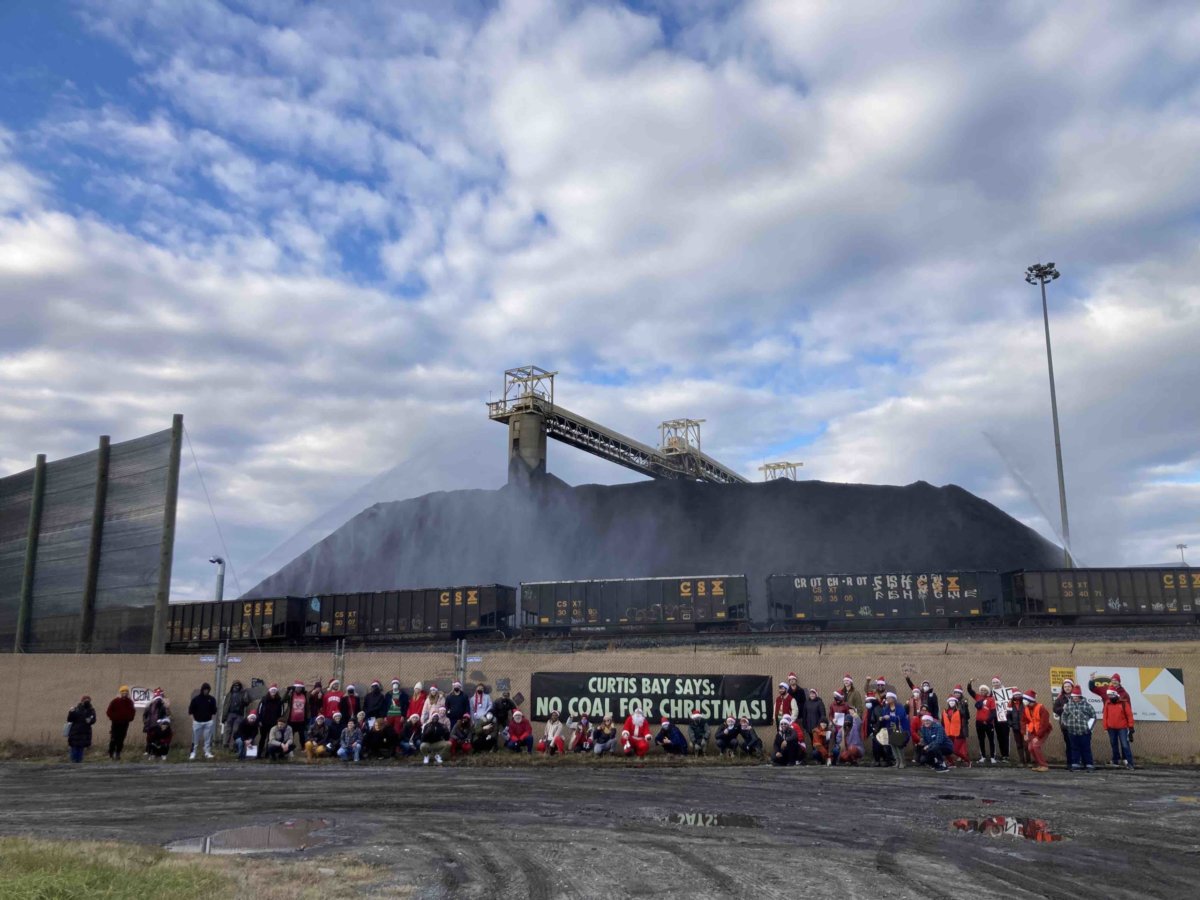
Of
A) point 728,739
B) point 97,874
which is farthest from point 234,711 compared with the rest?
point 97,874

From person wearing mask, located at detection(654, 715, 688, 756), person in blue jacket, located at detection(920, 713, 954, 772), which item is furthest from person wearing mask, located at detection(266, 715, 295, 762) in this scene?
person in blue jacket, located at detection(920, 713, 954, 772)

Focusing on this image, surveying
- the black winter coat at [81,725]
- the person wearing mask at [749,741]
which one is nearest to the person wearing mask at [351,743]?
the black winter coat at [81,725]

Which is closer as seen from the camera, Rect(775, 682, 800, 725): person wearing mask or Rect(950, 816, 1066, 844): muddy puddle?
Rect(950, 816, 1066, 844): muddy puddle

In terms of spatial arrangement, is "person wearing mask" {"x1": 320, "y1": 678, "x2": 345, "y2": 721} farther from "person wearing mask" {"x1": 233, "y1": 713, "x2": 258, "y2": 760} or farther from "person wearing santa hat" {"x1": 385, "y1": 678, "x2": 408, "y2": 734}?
"person wearing mask" {"x1": 233, "y1": 713, "x2": 258, "y2": 760}

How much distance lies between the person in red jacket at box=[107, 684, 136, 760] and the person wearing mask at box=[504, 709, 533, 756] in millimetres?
8502

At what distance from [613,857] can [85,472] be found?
86.0ft

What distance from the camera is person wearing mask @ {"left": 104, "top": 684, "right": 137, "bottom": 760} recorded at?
19141 mm

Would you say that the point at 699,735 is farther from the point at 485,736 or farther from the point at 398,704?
the point at 398,704

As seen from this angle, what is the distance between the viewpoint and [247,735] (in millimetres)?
18672

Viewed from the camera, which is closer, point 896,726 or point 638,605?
point 896,726

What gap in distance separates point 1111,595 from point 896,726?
41.5m

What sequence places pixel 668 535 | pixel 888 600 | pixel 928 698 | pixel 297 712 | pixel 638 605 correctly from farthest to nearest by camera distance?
pixel 668 535 < pixel 638 605 < pixel 888 600 < pixel 297 712 < pixel 928 698

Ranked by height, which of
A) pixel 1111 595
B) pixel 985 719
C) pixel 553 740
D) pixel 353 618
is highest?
pixel 1111 595

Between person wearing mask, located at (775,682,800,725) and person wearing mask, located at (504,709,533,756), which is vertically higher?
person wearing mask, located at (775,682,800,725)
